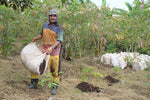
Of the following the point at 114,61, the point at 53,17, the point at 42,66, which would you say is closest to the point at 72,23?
the point at 53,17

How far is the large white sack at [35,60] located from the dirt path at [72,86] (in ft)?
1.44

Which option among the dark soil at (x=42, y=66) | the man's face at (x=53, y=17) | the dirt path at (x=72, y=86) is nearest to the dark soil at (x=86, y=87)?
the dirt path at (x=72, y=86)

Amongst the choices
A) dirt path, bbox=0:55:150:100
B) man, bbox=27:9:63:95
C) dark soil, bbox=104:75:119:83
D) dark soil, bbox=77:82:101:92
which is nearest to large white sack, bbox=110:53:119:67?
dirt path, bbox=0:55:150:100

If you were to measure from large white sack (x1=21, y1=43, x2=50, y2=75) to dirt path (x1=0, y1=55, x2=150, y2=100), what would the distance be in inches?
17.3

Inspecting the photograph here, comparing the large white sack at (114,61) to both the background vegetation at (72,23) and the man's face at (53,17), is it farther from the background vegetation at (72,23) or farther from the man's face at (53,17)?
the man's face at (53,17)

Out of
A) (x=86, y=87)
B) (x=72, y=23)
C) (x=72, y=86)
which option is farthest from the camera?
(x=72, y=23)

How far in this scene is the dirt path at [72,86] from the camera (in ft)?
9.78

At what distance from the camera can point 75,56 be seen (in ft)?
17.3

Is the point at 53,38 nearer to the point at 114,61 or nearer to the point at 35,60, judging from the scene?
the point at 35,60

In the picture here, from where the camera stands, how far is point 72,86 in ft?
12.0

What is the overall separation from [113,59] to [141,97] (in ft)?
7.83

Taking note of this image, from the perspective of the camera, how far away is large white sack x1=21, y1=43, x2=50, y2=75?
280 centimetres

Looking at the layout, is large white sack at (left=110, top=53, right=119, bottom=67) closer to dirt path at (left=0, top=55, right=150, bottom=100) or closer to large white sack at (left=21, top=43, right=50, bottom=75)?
dirt path at (left=0, top=55, right=150, bottom=100)

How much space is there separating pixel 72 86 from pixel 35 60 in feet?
3.77
